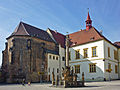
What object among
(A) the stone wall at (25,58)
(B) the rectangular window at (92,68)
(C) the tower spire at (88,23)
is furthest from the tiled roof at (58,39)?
(B) the rectangular window at (92,68)

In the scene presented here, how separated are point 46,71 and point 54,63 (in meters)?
3.45

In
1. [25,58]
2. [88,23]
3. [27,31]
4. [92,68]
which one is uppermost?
[88,23]

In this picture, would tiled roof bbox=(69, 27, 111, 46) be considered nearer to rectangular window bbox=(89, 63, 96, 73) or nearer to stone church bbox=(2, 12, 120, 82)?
stone church bbox=(2, 12, 120, 82)

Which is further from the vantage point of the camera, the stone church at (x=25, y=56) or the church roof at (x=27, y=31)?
the church roof at (x=27, y=31)

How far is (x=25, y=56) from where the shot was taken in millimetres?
32031

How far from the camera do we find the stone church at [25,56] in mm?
30984


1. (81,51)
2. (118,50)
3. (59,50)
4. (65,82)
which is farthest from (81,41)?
(65,82)

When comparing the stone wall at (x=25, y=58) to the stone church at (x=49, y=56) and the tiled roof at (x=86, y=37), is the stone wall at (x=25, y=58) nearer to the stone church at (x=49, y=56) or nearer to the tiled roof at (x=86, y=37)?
the stone church at (x=49, y=56)

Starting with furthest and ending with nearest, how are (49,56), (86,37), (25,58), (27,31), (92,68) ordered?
(49,56) < (86,37) < (27,31) < (25,58) < (92,68)

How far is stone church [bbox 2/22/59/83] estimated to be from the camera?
102ft

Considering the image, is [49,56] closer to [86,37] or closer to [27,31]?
[27,31]

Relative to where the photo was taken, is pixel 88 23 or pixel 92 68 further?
pixel 88 23

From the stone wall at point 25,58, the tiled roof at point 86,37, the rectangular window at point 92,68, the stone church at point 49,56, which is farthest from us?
the tiled roof at point 86,37

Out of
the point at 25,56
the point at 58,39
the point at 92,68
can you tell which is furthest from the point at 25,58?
the point at 92,68
